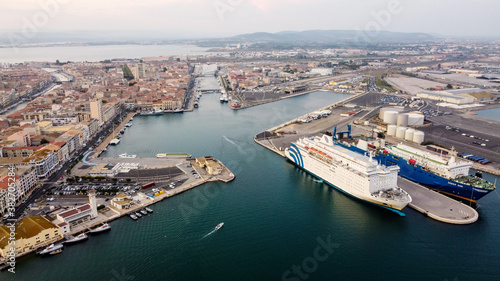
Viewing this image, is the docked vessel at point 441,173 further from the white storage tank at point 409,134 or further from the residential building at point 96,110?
the residential building at point 96,110

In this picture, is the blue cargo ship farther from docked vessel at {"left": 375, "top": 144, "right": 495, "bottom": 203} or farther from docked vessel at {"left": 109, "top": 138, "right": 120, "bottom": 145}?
docked vessel at {"left": 109, "top": 138, "right": 120, "bottom": 145}

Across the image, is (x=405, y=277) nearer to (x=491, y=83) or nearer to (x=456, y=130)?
(x=456, y=130)

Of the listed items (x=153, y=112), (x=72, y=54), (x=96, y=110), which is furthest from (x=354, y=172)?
(x=72, y=54)

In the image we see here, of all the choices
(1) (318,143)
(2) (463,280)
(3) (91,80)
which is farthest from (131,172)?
(3) (91,80)

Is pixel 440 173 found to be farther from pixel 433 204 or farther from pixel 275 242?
pixel 275 242

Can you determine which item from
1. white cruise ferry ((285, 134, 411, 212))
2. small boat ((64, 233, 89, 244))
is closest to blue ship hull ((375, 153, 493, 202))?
white cruise ferry ((285, 134, 411, 212))

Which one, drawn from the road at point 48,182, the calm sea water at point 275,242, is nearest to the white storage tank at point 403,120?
the calm sea water at point 275,242
